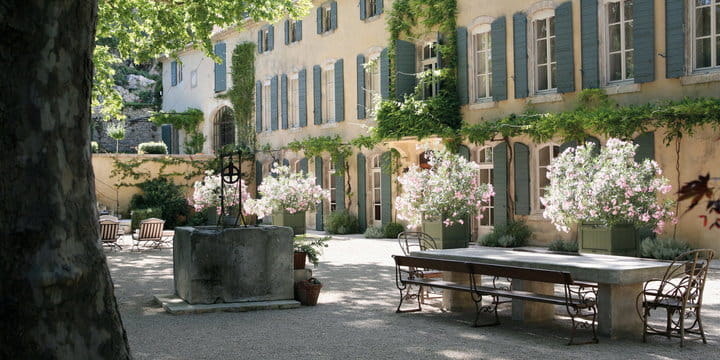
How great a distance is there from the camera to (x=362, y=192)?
21.7 metres

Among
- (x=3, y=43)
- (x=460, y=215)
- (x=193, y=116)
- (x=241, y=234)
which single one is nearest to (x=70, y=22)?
(x=3, y=43)

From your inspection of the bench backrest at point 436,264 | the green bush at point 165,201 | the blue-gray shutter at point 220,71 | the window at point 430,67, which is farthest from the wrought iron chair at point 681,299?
the blue-gray shutter at point 220,71

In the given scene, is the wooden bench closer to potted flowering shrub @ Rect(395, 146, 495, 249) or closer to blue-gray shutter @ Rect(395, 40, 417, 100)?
potted flowering shrub @ Rect(395, 146, 495, 249)

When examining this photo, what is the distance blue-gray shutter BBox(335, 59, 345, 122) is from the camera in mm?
22625

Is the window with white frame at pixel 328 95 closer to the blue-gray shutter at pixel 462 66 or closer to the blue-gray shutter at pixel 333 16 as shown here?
the blue-gray shutter at pixel 333 16

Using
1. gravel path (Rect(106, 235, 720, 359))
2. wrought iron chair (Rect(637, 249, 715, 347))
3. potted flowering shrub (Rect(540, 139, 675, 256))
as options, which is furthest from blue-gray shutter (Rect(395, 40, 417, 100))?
wrought iron chair (Rect(637, 249, 715, 347))

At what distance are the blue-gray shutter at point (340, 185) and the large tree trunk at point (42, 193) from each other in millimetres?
18474

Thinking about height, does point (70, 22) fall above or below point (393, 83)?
below

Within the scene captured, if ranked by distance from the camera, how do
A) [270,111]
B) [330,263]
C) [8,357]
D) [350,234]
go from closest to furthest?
[8,357] → [330,263] → [350,234] → [270,111]

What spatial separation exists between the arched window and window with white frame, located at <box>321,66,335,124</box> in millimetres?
7207

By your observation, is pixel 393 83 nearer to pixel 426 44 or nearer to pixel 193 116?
pixel 426 44

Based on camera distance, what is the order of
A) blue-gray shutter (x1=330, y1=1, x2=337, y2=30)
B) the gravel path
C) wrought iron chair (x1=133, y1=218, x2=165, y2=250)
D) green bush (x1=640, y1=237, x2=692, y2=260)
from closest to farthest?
the gravel path, green bush (x1=640, y1=237, x2=692, y2=260), wrought iron chair (x1=133, y1=218, x2=165, y2=250), blue-gray shutter (x1=330, y1=1, x2=337, y2=30)

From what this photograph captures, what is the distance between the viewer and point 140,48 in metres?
16.7

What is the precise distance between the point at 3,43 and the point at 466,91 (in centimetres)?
1505
